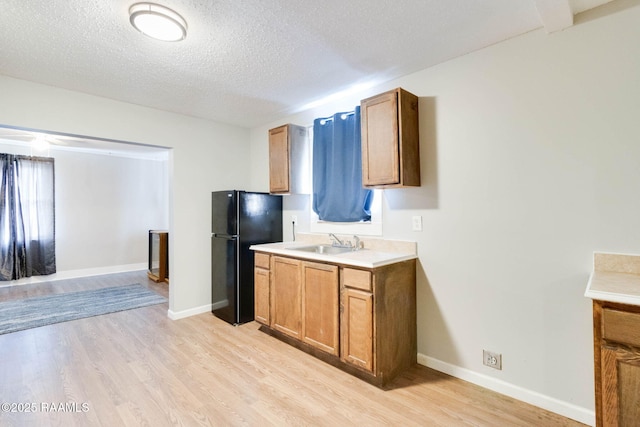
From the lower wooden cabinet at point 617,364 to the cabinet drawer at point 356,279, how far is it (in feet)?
4.06

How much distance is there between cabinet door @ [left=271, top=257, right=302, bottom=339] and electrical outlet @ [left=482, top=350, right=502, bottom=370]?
1.50 m

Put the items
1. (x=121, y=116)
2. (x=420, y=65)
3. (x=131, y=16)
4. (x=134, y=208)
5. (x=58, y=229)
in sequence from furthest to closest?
1. (x=134, y=208)
2. (x=58, y=229)
3. (x=121, y=116)
4. (x=420, y=65)
5. (x=131, y=16)

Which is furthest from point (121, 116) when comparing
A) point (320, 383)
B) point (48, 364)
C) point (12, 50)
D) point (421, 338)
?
point (421, 338)

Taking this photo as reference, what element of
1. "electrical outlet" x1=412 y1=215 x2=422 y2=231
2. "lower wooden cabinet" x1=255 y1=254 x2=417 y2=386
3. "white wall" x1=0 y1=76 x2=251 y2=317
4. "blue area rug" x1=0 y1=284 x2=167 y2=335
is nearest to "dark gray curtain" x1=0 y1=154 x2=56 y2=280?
"blue area rug" x1=0 y1=284 x2=167 y2=335

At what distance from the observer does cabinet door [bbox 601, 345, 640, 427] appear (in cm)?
123

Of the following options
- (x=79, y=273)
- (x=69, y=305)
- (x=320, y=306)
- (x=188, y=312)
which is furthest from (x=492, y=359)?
(x=79, y=273)

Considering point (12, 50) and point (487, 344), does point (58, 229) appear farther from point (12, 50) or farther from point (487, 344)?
point (487, 344)

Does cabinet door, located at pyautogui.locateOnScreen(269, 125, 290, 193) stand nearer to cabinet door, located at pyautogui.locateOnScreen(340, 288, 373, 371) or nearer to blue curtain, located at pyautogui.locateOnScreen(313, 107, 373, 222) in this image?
blue curtain, located at pyautogui.locateOnScreen(313, 107, 373, 222)

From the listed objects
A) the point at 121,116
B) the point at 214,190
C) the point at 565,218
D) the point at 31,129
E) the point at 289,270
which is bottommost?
the point at 289,270

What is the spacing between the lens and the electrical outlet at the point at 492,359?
212 centimetres

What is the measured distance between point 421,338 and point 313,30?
2501mm

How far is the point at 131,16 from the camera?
5.76 ft

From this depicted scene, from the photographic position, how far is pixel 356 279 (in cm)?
228

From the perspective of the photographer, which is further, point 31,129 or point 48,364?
point 31,129
